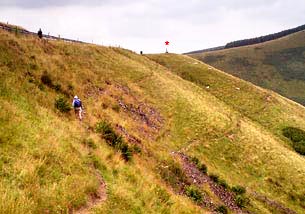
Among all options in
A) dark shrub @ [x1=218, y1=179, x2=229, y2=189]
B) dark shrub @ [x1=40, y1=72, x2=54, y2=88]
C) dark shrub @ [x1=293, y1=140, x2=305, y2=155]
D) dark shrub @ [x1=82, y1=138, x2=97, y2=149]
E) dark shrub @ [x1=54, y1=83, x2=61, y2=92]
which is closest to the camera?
dark shrub @ [x1=82, y1=138, x2=97, y2=149]

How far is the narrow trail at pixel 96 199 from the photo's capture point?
47.7 feet

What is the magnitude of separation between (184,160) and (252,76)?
157 metres

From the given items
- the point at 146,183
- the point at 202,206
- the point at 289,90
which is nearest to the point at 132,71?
the point at 202,206

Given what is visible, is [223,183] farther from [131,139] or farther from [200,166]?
[131,139]

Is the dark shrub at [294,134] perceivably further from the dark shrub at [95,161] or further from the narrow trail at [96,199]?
the narrow trail at [96,199]

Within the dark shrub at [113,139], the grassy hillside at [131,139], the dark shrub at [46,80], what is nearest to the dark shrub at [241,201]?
the grassy hillside at [131,139]

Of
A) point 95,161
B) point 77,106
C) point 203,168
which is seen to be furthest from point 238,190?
point 95,161

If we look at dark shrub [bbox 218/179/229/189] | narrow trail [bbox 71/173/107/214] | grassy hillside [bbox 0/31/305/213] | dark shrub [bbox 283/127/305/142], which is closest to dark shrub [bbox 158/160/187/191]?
grassy hillside [bbox 0/31/305/213]

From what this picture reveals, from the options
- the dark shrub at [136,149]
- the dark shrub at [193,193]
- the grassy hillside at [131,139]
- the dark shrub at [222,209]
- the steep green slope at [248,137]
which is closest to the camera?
the grassy hillside at [131,139]

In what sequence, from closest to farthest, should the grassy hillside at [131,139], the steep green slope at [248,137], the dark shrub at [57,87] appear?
the grassy hillside at [131,139], the dark shrub at [57,87], the steep green slope at [248,137]

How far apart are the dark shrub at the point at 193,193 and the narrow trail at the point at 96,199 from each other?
9547mm

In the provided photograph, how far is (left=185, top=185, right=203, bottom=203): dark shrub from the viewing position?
2585cm

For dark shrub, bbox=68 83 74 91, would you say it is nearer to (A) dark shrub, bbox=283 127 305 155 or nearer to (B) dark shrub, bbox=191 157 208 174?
(B) dark shrub, bbox=191 157 208 174

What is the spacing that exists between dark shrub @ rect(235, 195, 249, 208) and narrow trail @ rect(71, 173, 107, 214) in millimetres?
16364
